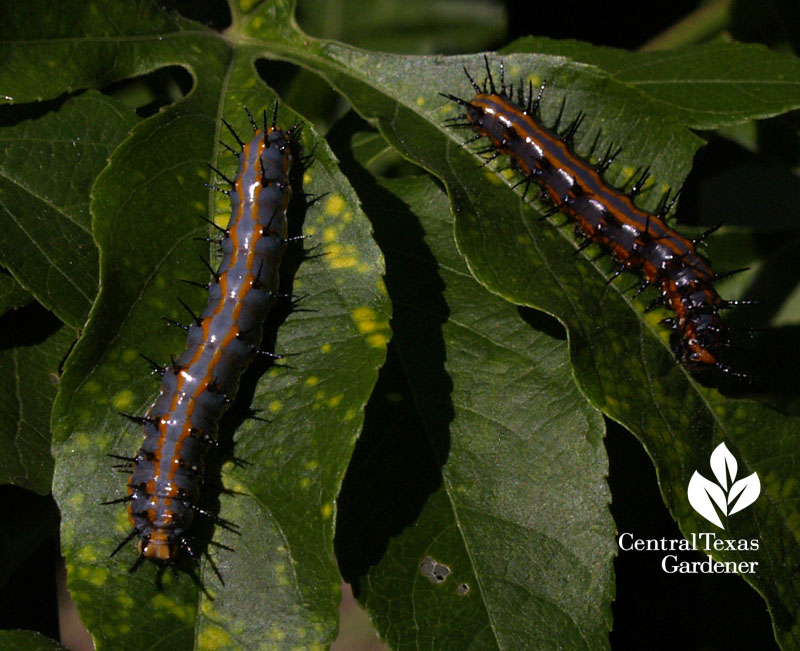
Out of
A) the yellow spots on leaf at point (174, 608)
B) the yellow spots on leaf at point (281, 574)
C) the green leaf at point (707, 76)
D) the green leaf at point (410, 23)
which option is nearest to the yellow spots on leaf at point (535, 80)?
the green leaf at point (707, 76)

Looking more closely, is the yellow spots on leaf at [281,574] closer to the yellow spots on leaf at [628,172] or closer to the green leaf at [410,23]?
the yellow spots on leaf at [628,172]

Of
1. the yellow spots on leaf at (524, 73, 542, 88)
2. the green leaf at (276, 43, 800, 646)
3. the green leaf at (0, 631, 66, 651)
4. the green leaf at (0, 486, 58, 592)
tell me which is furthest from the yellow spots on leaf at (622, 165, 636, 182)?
the green leaf at (0, 631, 66, 651)

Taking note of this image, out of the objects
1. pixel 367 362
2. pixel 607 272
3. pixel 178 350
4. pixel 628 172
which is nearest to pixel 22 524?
pixel 178 350

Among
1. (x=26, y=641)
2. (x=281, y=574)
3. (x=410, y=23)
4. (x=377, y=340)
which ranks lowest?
(x=26, y=641)

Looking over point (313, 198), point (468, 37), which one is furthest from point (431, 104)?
point (468, 37)

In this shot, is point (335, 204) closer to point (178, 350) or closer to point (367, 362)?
point (367, 362)

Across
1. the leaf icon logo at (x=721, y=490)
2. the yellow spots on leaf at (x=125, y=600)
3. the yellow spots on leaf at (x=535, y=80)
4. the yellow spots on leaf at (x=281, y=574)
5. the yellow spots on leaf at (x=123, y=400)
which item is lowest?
the yellow spots on leaf at (x=125, y=600)
